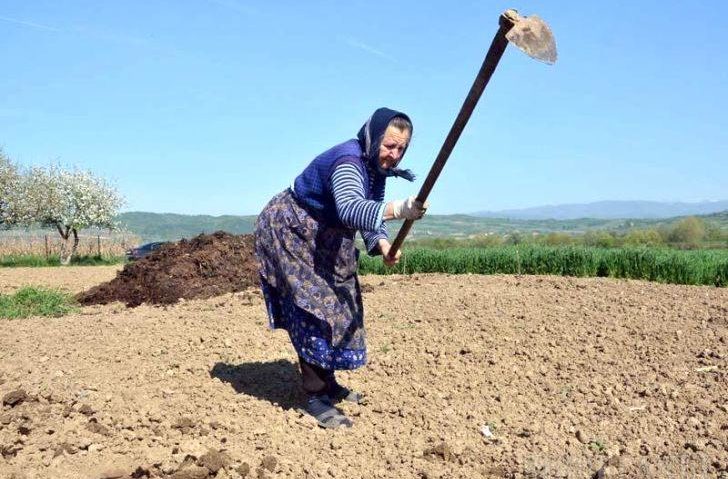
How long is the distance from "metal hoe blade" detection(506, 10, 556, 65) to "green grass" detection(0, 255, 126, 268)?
26.7 metres

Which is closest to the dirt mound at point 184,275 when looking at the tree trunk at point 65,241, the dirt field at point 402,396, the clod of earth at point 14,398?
the dirt field at point 402,396

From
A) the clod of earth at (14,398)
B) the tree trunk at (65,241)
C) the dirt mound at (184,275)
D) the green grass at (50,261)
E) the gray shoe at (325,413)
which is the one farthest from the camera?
the tree trunk at (65,241)

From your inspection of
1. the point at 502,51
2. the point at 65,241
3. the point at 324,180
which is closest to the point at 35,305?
the point at 324,180

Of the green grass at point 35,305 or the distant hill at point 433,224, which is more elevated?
the green grass at point 35,305

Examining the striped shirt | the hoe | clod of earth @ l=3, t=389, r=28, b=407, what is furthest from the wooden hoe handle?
clod of earth @ l=3, t=389, r=28, b=407

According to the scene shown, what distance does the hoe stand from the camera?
9.30 feet

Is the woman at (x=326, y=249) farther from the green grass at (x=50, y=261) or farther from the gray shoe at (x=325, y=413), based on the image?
the green grass at (x=50, y=261)

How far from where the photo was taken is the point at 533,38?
2.83m

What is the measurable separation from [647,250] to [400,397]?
839 centimetres

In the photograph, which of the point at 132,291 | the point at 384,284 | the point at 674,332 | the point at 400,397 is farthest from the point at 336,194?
the point at 132,291

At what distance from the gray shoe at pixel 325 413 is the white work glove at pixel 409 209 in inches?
47.7

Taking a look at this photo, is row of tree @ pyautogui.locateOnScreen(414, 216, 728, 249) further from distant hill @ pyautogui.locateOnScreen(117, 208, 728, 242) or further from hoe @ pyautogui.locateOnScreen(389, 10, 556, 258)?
distant hill @ pyautogui.locateOnScreen(117, 208, 728, 242)

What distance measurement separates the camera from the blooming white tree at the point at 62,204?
28.8 m

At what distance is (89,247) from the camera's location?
32875 mm
